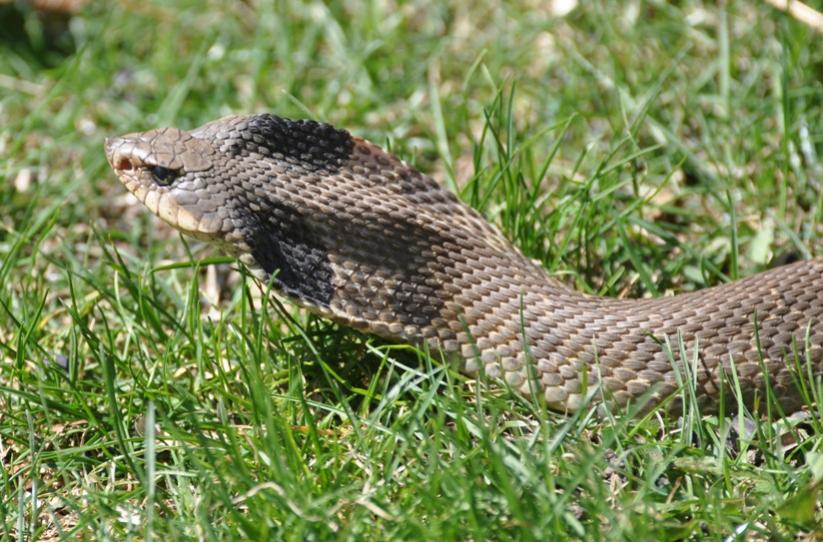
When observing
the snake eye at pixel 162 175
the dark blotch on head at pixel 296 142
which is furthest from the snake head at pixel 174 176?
the dark blotch on head at pixel 296 142

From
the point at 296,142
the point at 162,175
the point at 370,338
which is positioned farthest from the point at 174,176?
the point at 370,338

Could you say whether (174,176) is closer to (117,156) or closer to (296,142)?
(117,156)

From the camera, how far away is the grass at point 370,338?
379cm

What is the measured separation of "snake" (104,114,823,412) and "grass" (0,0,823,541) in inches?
6.9

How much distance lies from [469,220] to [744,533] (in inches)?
69.0

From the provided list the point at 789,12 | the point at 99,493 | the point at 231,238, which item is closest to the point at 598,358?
the point at 231,238

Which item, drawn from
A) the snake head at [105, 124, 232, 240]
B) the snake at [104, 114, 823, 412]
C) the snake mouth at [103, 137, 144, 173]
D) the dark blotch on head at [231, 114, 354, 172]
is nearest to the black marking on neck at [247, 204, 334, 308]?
the snake at [104, 114, 823, 412]

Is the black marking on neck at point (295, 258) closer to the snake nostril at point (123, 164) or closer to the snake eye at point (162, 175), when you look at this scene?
the snake eye at point (162, 175)

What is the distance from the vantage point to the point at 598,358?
176 inches

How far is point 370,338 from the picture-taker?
15.9 feet

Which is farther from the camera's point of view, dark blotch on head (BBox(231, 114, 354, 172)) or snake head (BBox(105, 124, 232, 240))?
dark blotch on head (BBox(231, 114, 354, 172))

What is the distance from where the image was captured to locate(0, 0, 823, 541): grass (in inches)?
149

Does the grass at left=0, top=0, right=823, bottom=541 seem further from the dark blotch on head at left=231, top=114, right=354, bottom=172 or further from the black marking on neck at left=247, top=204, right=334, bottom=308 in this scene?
the dark blotch on head at left=231, top=114, right=354, bottom=172

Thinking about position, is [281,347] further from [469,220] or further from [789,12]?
[789,12]
